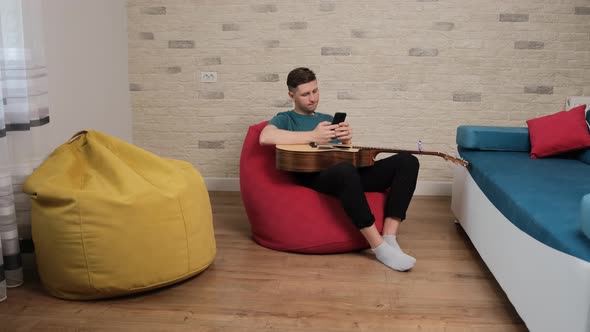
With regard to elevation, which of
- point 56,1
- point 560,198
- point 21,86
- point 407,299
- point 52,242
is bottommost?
point 407,299

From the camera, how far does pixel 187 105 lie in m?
4.32

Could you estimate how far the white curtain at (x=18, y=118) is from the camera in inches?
94.7

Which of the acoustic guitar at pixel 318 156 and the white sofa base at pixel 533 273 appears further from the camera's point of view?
the acoustic guitar at pixel 318 156

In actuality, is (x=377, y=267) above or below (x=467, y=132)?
below

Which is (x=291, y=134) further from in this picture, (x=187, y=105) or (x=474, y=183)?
(x=187, y=105)

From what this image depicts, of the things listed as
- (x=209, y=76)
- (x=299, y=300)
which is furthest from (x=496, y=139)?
(x=209, y=76)

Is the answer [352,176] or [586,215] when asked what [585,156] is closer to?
[352,176]

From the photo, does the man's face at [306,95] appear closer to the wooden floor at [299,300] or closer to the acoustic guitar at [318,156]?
the acoustic guitar at [318,156]

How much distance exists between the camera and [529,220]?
211 cm

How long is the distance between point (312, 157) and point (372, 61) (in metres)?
1.46

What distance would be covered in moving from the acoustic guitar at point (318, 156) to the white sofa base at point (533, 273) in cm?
41

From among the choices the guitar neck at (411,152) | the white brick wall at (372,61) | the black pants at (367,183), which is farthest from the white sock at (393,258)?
the white brick wall at (372,61)

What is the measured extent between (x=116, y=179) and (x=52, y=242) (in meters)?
0.33

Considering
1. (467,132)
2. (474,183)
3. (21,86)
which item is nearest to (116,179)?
(21,86)
